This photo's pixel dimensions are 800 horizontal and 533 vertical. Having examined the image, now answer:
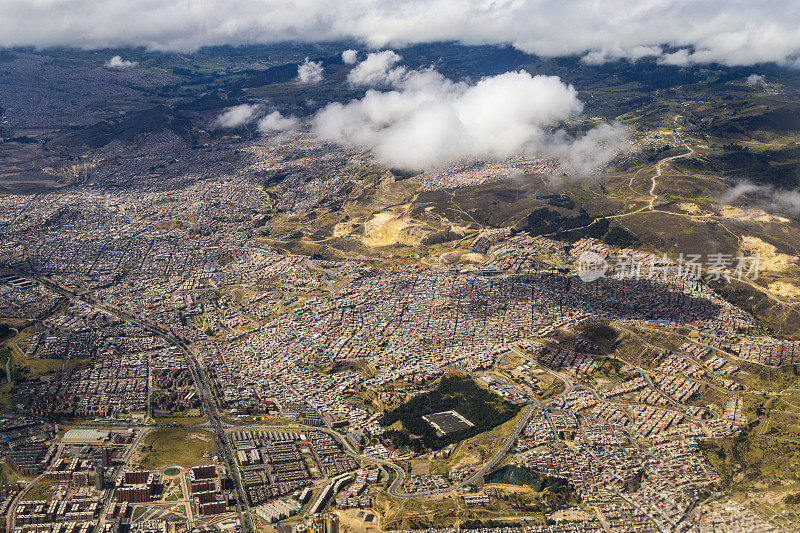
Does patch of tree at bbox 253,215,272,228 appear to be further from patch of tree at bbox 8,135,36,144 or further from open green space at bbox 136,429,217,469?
patch of tree at bbox 8,135,36,144

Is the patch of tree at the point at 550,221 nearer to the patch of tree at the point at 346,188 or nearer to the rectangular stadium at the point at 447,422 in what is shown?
the patch of tree at the point at 346,188

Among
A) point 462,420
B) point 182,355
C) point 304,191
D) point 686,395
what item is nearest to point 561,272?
point 686,395

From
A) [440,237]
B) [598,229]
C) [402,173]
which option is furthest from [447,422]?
[402,173]

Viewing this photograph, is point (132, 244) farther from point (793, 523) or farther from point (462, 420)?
point (793, 523)

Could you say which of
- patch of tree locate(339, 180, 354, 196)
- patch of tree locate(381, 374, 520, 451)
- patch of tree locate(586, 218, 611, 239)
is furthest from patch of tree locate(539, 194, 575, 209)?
patch of tree locate(381, 374, 520, 451)

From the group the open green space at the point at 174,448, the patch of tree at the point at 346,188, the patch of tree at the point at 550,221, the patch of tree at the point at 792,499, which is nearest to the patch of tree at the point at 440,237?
the patch of tree at the point at 550,221

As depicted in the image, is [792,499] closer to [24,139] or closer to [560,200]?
[560,200]
